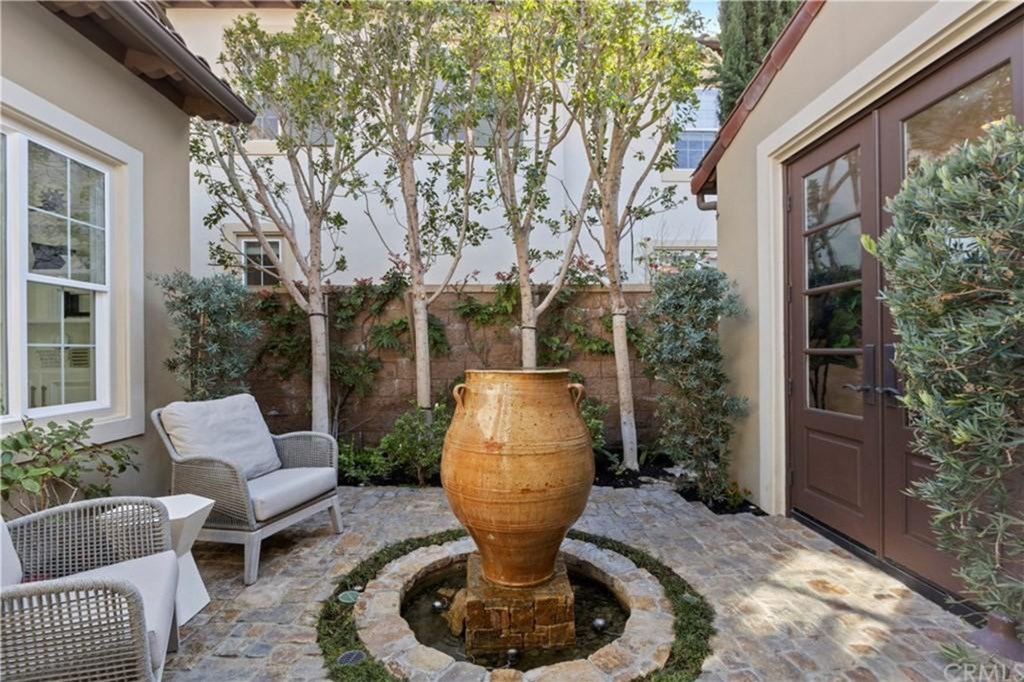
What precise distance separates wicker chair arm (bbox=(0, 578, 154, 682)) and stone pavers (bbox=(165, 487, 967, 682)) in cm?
65

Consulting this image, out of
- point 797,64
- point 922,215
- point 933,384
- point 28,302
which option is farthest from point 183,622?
point 797,64

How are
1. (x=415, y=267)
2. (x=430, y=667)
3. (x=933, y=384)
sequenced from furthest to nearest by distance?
(x=415, y=267) → (x=430, y=667) → (x=933, y=384)

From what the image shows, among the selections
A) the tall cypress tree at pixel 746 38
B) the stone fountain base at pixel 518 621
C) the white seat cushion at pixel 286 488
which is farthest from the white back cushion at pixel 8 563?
the tall cypress tree at pixel 746 38

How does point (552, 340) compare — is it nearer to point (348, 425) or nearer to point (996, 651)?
point (348, 425)

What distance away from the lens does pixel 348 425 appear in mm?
5863

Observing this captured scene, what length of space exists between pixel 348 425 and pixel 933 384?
5446mm

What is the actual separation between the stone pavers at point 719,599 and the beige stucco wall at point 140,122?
1.38 metres

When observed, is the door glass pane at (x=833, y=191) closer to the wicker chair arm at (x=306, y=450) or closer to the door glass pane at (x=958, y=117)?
the door glass pane at (x=958, y=117)

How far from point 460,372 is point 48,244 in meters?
3.74

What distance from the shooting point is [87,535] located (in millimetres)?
2045

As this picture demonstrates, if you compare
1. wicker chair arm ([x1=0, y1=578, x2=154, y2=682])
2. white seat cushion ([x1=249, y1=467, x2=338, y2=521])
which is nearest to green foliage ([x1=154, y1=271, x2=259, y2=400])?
white seat cushion ([x1=249, y1=467, x2=338, y2=521])

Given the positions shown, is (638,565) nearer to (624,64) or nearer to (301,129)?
Answer: (624,64)

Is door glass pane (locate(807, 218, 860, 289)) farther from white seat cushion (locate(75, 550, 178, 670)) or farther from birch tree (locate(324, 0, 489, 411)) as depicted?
white seat cushion (locate(75, 550, 178, 670))

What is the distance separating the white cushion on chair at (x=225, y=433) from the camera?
3.06 m
